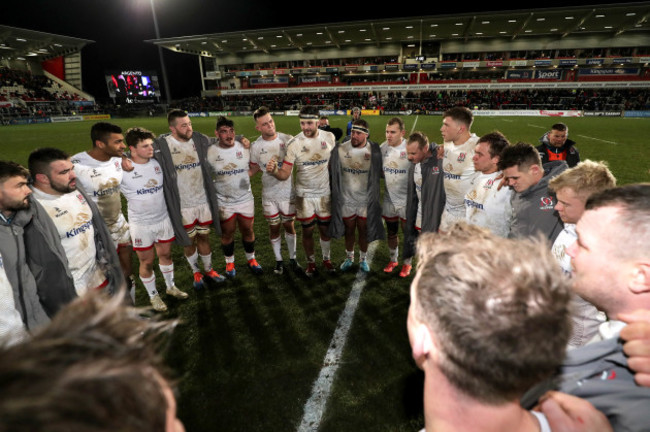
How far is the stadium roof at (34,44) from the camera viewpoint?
40500 millimetres

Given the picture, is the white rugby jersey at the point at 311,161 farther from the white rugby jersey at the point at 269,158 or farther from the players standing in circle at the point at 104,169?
the players standing in circle at the point at 104,169

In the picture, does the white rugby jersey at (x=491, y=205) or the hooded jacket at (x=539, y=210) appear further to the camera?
the white rugby jersey at (x=491, y=205)

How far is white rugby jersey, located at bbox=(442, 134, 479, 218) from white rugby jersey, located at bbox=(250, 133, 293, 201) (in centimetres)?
259

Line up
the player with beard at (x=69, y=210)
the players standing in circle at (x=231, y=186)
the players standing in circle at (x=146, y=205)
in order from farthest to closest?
1. the players standing in circle at (x=231, y=186)
2. the players standing in circle at (x=146, y=205)
3. the player with beard at (x=69, y=210)

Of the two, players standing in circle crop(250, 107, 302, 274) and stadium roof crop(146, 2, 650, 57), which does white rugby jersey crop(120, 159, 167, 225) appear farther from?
stadium roof crop(146, 2, 650, 57)

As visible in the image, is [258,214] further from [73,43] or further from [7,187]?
[73,43]

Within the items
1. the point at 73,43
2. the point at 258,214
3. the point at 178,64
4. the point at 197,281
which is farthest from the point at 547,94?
the point at 73,43

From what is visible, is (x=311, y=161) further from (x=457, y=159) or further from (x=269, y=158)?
(x=457, y=159)

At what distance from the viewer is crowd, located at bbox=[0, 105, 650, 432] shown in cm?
77

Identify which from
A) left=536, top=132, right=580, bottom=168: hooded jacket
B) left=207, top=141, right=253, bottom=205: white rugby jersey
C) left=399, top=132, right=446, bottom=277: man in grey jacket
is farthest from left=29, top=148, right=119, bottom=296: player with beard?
left=536, top=132, right=580, bottom=168: hooded jacket

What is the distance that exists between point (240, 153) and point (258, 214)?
3.13m

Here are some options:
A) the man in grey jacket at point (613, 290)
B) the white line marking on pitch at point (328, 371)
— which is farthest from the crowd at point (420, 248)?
the white line marking on pitch at point (328, 371)

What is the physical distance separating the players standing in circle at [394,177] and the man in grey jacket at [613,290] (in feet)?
12.1

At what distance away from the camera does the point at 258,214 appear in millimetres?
8102
